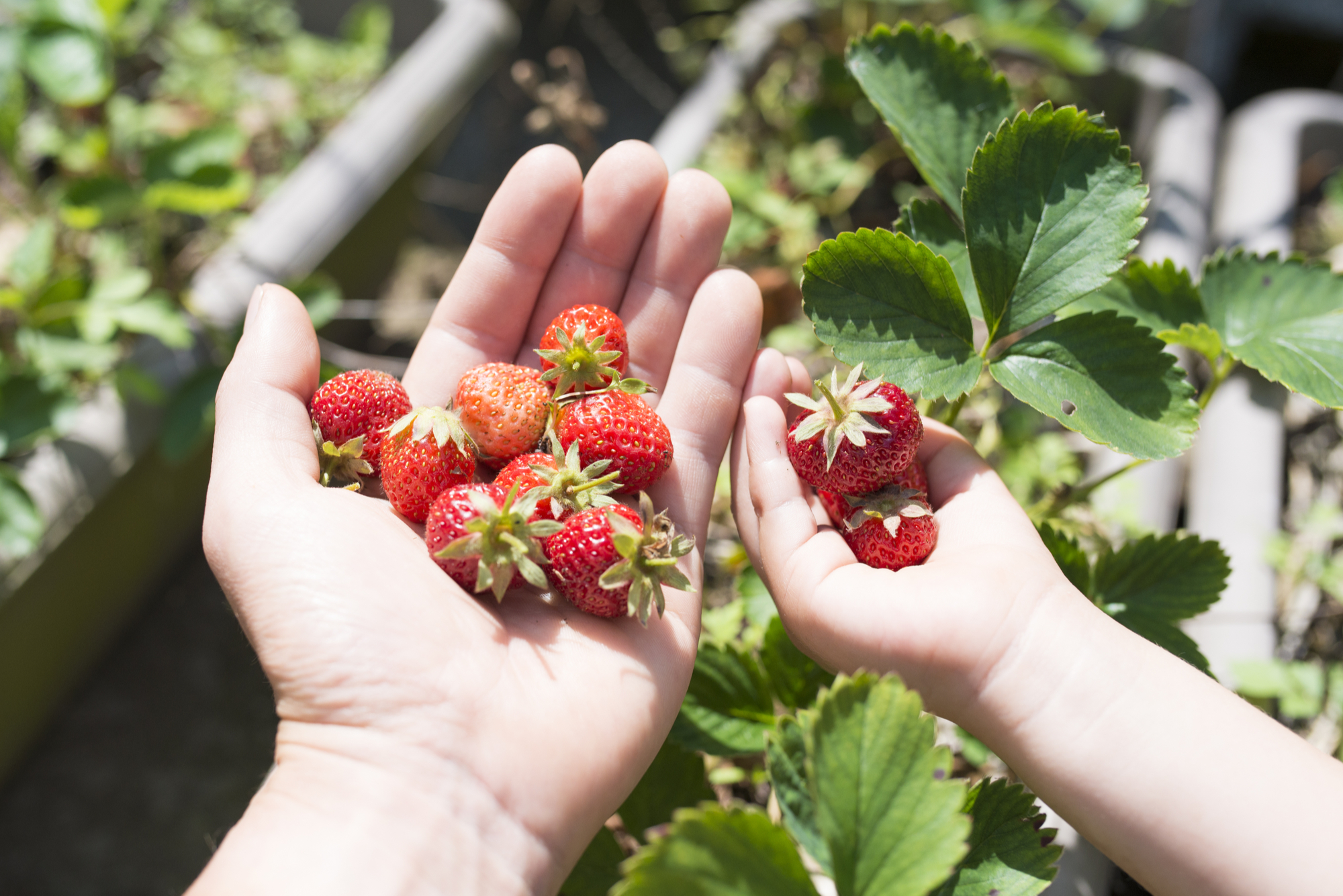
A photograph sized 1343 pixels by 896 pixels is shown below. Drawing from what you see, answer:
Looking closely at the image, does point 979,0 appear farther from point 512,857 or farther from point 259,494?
point 512,857

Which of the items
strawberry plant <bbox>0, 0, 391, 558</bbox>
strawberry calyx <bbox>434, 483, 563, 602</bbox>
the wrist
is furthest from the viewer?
strawberry plant <bbox>0, 0, 391, 558</bbox>

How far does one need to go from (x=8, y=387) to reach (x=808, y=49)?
6.34 feet

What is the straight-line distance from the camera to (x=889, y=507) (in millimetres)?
1067

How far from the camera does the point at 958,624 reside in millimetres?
933

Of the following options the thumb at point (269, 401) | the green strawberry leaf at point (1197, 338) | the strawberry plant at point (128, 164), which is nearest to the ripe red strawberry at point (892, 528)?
the green strawberry leaf at point (1197, 338)

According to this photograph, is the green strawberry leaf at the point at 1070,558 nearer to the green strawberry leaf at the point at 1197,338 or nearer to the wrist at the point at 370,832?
the green strawberry leaf at the point at 1197,338

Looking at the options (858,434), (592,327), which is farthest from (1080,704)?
(592,327)

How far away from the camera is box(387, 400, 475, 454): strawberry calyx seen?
113cm

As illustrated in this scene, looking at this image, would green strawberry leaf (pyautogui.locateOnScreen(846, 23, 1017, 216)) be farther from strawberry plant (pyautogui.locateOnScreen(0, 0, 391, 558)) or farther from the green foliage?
strawberry plant (pyautogui.locateOnScreen(0, 0, 391, 558))

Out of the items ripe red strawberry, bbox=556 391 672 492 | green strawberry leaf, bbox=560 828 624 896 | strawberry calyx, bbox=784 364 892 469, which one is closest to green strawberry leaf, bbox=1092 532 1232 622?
strawberry calyx, bbox=784 364 892 469

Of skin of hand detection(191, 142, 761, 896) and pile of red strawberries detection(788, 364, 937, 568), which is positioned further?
pile of red strawberries detection(788, 364, 937, 568)

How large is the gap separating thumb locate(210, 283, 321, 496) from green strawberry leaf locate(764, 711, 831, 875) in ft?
2.13

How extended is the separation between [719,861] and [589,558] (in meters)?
0.40

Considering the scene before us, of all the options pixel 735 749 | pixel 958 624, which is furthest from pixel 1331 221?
pixel 735 749
